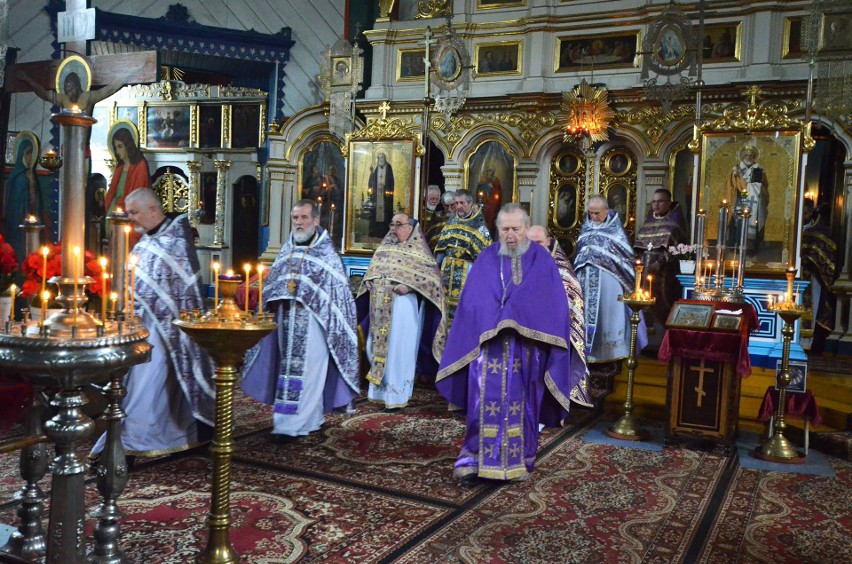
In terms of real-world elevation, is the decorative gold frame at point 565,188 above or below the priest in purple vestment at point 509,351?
above

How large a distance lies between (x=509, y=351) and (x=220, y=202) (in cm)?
1308

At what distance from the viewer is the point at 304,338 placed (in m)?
5.78

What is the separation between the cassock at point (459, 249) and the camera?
8.34 m

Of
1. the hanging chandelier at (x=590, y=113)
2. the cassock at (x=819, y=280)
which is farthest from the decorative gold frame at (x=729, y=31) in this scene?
the cassock at (x=819, y=280)

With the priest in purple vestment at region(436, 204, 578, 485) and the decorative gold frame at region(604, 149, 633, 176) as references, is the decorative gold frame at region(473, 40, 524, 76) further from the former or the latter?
the priest in purple vestment at region(436, 204, 578, 485)

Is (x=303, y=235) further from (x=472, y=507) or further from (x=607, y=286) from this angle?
(x=607, y=286)

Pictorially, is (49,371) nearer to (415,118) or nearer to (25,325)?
(25,325)

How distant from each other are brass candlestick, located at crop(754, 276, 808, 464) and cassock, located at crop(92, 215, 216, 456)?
405 cm

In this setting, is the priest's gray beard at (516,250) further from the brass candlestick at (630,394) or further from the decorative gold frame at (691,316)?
the decorative gold frame at (691,316)

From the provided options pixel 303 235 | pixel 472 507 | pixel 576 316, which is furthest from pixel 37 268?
pixel 576 316

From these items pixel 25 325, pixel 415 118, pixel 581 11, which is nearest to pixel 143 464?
pixel 25 325

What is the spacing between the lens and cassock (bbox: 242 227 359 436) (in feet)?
18.9

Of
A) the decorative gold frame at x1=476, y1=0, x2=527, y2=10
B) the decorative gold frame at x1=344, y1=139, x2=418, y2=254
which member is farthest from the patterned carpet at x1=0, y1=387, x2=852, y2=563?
the decorative gold frame at x1=476, y1=0, x2=527, y2=10

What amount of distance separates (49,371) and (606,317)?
6732 millimetres
